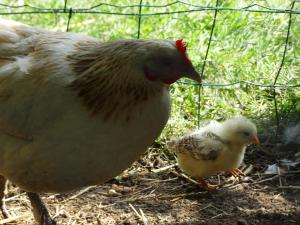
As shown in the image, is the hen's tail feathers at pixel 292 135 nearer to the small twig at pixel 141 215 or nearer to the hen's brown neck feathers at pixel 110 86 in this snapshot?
the small twig at pixel 141 215

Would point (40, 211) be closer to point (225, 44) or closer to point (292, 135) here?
point (292, 135)

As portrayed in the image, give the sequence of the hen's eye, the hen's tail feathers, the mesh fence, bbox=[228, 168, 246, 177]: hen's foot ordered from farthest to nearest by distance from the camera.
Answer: the mesh fence, the hen's tail feathers, bbox=[228, 168, 246, 177]: hen's foot, the hen's eye

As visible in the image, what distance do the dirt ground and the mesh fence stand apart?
1.69 ft

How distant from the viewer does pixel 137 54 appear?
2471 millimetres

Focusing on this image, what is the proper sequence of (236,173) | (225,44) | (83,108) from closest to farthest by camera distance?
(83,108) < (236,173) < (225,44)

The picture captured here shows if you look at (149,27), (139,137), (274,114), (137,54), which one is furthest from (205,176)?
(149,27)

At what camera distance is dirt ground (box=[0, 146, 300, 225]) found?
336 cm

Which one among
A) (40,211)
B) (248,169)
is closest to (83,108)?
(40,211)

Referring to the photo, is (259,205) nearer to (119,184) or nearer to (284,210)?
(284,210)

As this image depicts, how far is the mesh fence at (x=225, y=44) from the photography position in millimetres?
4262

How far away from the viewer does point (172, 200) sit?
3582mm

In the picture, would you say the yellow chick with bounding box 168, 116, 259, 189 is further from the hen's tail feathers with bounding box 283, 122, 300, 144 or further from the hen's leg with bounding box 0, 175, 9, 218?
the hen's leg with bounding box 0, 175, 9, 218

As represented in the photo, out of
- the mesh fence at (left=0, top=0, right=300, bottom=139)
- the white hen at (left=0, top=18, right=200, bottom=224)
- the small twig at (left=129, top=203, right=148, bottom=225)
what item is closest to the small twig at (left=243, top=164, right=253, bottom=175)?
the mesh fence at (left=0, top=0, right=300, bottom=139)

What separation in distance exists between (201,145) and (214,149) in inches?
3.4
